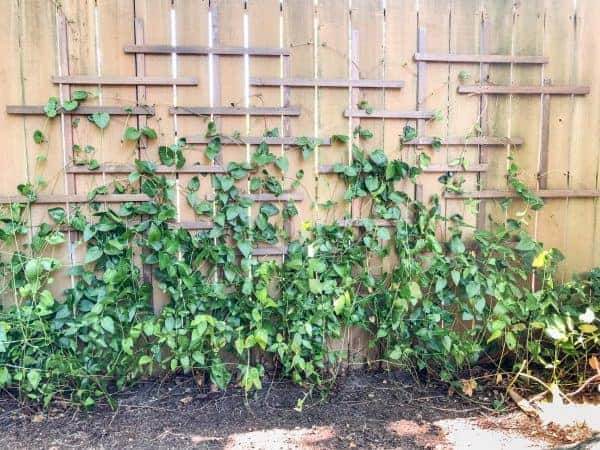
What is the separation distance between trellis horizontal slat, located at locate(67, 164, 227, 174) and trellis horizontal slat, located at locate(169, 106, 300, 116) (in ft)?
0.79

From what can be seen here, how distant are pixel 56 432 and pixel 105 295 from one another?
0.56 m

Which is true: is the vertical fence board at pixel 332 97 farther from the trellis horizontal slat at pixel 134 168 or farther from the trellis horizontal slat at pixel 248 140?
the trellis horizontal slat at pixel 134 168

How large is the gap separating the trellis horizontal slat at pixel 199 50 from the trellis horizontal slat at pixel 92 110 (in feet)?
0.82

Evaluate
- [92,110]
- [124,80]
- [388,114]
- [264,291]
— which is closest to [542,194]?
[388,114]

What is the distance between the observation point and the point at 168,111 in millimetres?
2146

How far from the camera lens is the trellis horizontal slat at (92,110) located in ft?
6.77

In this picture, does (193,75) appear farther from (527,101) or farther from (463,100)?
(527,101)

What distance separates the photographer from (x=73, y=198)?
211 cm

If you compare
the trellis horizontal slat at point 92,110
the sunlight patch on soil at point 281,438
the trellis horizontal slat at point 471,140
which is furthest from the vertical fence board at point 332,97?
the sunlight patch on soil at point 281,438

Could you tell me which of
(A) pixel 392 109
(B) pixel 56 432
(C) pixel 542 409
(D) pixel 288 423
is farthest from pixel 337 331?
(B) pixel 56 432

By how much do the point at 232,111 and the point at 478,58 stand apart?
1204mm

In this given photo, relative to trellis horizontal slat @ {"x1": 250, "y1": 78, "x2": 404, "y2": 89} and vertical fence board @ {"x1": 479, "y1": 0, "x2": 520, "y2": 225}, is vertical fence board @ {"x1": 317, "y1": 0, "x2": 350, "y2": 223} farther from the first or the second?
vertical fence board @ {"x1": 479, "y1": 0, "x2": 520, "y2": 225}

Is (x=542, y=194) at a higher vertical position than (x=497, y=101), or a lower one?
lower

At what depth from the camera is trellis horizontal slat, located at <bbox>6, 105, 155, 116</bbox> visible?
2.06 m
